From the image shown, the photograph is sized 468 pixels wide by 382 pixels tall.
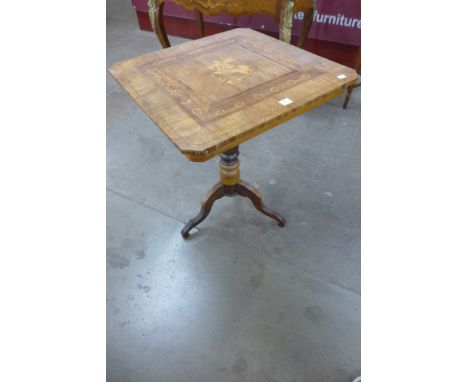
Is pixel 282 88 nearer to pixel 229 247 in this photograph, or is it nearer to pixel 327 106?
pixel 229 247

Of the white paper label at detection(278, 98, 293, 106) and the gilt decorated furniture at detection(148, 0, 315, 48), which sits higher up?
the gilt decorated furniture at detection(148, 0, 315, 48)

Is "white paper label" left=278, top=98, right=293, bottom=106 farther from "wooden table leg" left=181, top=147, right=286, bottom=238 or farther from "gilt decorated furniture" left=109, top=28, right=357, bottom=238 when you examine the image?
"wooden table leg" left=181, top=147, right=286, bottom=238

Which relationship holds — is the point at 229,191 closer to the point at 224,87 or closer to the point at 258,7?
the point at 224,87

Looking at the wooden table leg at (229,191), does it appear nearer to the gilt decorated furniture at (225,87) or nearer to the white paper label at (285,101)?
the gilt decorated furniture at (225,87)

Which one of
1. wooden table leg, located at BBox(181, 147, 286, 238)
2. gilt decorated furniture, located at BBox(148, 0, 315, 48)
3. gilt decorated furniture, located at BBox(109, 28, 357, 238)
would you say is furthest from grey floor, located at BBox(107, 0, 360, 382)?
gilt decorated furniture, located at BBox(148, 0, 315, 48)

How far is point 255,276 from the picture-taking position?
150 cm

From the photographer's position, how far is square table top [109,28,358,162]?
91cm

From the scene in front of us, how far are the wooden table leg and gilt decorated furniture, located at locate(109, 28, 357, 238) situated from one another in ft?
0.22

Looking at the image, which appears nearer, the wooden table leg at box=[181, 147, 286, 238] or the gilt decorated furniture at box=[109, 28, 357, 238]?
the gilt decorated furniture at box=[109, 28, 357, 238]

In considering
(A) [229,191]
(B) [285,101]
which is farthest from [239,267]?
(B) [285,101]

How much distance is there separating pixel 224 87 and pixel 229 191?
2.15 ft

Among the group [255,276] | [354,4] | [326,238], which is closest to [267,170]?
[326,238]

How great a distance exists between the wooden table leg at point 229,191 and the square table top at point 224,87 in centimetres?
43

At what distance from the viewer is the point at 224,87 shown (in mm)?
1100
